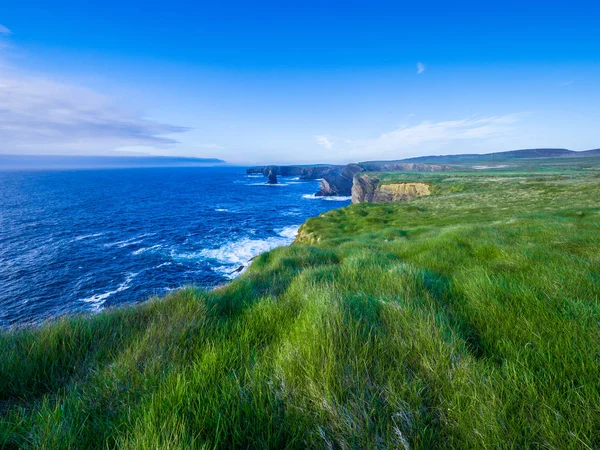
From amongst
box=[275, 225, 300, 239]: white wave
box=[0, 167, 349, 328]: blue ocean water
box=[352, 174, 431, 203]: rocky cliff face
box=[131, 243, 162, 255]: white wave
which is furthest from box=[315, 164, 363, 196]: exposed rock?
box=[131, 243, 162, 255]: white wave

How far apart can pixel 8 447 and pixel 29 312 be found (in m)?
35.8

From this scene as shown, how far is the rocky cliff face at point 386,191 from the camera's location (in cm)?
7574

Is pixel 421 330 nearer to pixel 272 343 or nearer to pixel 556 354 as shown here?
pixel 556 354

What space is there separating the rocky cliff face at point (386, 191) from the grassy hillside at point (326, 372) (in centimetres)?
7639

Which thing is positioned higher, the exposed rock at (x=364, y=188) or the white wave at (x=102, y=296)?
the exposed rock at (x=364, y=188)

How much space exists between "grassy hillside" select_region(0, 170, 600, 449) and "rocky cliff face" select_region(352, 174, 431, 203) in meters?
76.4

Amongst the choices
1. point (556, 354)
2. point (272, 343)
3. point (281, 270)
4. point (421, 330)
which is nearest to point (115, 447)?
point (272, 343)

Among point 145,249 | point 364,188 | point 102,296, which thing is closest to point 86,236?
point 145,249

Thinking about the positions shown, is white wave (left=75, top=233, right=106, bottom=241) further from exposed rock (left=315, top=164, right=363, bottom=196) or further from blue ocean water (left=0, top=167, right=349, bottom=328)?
exposed rock (left=315, top=164, right=363, bottom=196)

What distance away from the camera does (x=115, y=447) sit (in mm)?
1745

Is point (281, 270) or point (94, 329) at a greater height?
point (94, 329)

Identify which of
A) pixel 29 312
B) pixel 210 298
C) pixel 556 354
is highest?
pixel 556 354

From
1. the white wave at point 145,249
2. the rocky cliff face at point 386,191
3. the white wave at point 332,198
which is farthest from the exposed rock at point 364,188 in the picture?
the white wave at point 145,249

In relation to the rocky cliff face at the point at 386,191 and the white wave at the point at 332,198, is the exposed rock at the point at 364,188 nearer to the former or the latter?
the rocky cliff face at the point at 386,191
